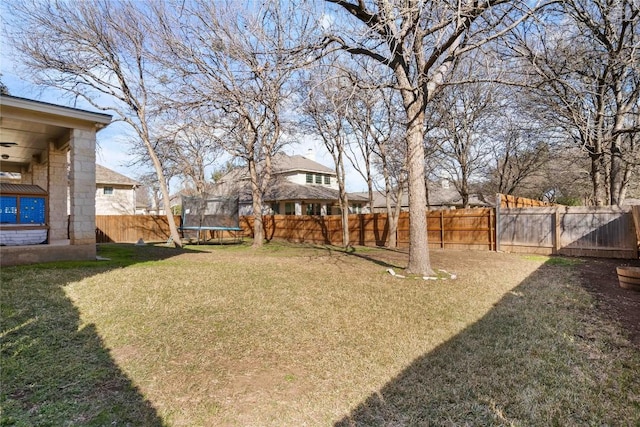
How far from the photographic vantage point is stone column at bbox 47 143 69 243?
10250 mm

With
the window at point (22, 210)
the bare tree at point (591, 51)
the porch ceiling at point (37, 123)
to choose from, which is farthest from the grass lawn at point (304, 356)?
the bare tree at point (591, 51)

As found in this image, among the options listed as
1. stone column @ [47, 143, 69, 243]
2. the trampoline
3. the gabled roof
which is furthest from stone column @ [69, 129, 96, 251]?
the gabled roof

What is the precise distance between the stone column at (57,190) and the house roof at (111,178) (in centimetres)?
1540

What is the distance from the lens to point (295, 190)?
25.4m

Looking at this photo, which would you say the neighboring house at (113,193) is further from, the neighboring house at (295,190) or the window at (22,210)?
the window at (22,210)

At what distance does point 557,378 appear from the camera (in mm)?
2982

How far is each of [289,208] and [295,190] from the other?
5.86ft

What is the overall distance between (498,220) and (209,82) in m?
11.8

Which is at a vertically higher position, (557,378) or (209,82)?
(209,82)

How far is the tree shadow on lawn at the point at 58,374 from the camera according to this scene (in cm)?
237

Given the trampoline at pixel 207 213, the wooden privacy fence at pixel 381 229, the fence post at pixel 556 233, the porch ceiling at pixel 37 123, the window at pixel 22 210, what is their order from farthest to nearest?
the trampoline at pixel 207 213 → the wooden privacy fence at pixel 381 229 → the fence post at pixel 556 233 → the window at pixel 22 210 → the porch ceiling at pixel 37 123

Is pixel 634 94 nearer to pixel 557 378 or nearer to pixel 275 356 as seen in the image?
pixel 557 378

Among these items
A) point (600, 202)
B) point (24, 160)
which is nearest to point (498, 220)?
point (600, 202)

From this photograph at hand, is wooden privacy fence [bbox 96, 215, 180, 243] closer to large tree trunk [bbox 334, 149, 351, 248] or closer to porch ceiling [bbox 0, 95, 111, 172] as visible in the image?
porch ceiling [bbox 0, 95, 111, 172]
